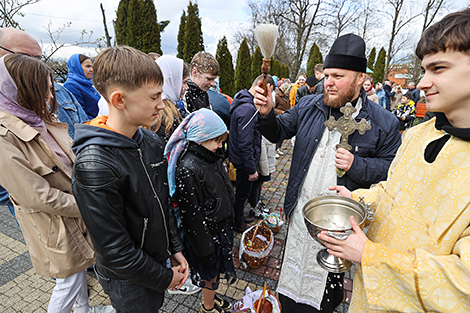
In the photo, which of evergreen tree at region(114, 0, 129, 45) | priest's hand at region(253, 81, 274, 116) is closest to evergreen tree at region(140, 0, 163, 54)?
evergreen tree at region(114, 0, 129, 45)

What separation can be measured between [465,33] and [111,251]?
81.4 inches

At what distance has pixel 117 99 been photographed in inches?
53.9

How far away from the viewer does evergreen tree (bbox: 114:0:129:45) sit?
37.5 feet

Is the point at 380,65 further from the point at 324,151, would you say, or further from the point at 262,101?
the point at 262,101

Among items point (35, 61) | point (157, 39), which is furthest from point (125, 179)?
point (157, 39)

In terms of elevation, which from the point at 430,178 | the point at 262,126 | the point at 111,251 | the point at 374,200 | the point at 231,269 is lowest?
the point at 231,269

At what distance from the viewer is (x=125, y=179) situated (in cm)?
135

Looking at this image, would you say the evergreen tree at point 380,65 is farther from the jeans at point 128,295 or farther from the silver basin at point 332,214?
the jeans at point 128,295

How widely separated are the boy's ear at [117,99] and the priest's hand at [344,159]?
5.49 feet

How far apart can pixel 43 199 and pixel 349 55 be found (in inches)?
108

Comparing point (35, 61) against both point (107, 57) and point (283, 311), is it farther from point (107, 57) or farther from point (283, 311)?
point (283, 311)

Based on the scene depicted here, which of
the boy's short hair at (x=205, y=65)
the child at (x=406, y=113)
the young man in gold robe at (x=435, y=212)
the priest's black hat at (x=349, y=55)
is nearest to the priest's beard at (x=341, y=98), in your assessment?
the priest's black hat at (x=349, y=55)

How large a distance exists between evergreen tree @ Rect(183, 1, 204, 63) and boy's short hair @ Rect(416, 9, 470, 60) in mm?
11093

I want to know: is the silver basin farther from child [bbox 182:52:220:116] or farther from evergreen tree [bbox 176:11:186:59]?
evergreen tree [bbox 176:11:186:59]
